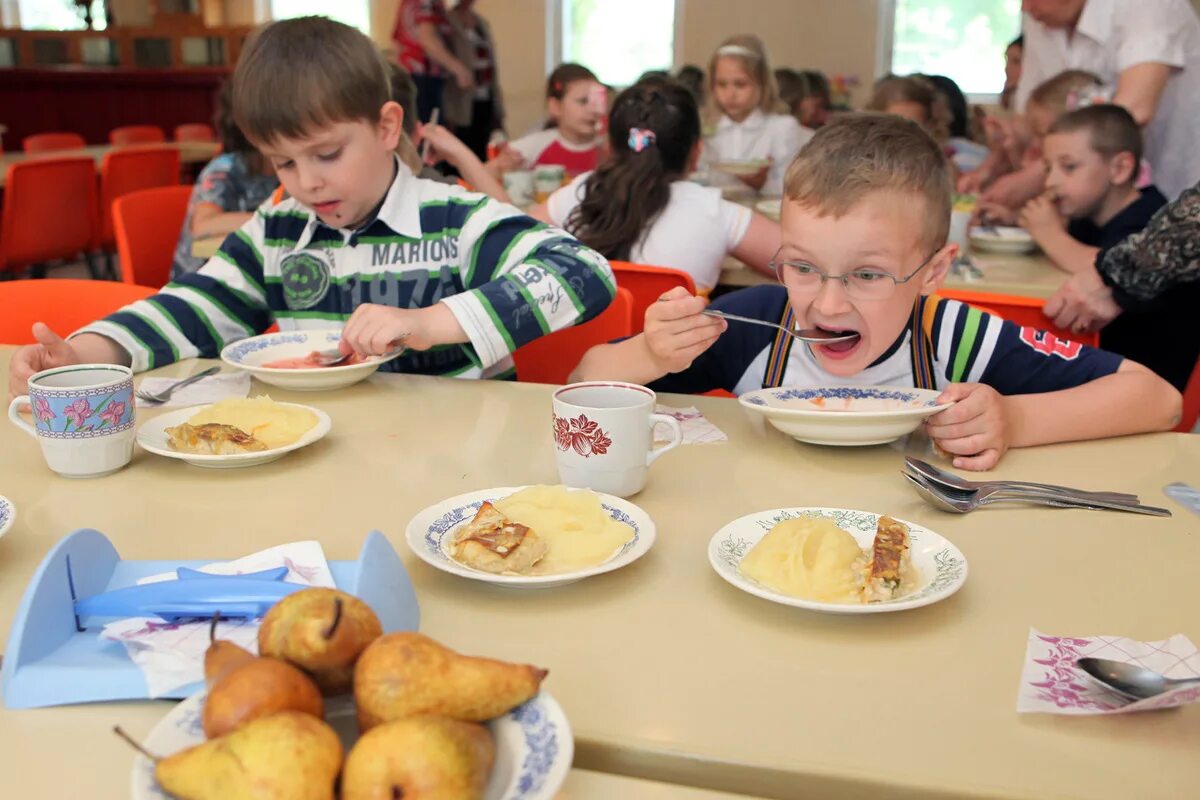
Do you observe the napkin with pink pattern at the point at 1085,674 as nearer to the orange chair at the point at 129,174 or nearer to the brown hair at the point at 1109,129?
the brown hair at the point at 1109,129

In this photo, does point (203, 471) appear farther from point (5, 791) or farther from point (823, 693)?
point (823, 693)

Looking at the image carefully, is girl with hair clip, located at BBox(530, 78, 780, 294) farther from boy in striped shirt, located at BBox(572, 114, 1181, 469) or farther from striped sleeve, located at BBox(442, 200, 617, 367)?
boy in striped shirt, located at BBox(572, 114, 1181, 469)

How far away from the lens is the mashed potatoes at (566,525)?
897mm

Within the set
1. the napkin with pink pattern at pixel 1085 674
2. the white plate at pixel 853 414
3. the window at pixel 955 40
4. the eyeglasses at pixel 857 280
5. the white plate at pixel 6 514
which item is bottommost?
the white plate at pixel 6 514

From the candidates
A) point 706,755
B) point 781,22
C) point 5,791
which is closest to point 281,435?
point 5,791

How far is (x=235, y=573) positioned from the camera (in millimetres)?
851

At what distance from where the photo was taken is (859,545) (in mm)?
934

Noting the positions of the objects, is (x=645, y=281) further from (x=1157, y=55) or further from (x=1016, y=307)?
(x=1157, y=55)

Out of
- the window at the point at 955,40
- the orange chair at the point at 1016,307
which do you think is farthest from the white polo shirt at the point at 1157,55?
the window at the point at 955,40

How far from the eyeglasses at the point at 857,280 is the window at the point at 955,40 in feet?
26.1

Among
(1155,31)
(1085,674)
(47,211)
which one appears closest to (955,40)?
(1155,31)

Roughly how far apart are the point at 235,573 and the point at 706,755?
0.42 m

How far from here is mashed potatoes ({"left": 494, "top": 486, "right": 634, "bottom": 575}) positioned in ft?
2.94

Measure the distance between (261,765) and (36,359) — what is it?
113 cm
